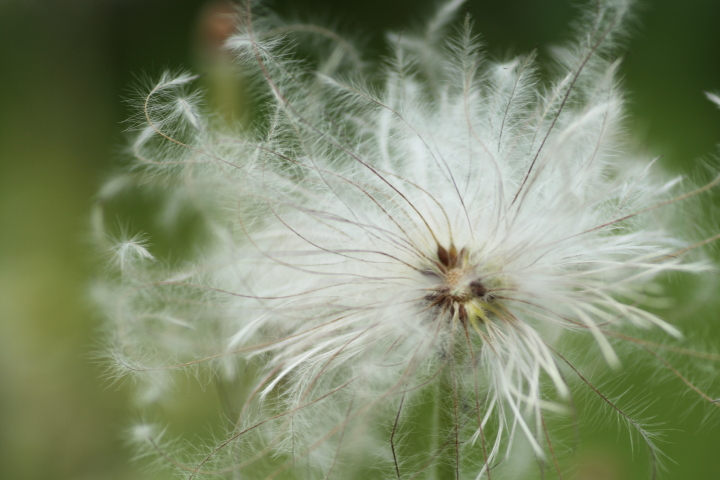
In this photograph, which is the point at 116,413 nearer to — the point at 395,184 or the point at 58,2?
the point at 395,184

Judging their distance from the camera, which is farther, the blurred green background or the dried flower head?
the blurred green background

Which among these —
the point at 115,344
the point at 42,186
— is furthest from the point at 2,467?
the point at 115,344

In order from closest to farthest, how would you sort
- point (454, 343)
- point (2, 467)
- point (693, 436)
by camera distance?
point (454, 343) < point (693, 436) < point (2, 467)

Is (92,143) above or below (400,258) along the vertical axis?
above

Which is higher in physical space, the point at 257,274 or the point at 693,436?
the point at 257,274

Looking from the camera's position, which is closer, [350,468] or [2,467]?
[350,468]
